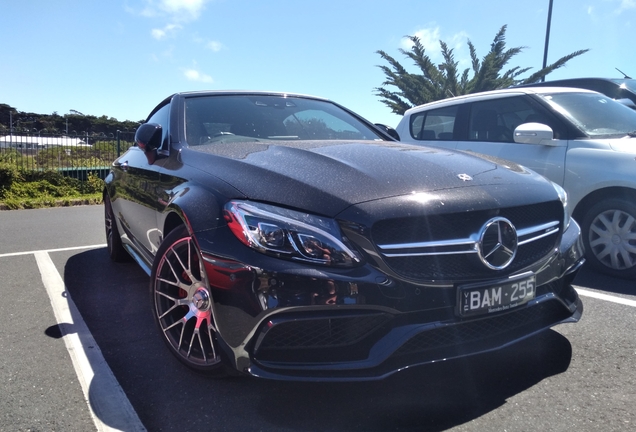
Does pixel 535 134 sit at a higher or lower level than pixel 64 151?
higher

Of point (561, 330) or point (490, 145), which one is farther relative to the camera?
point (490, 145)

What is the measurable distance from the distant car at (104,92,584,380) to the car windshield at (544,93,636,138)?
2342 millimetres

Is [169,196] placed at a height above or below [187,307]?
above

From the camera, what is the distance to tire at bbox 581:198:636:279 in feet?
13.7

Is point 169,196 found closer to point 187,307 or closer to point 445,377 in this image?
point 187,307

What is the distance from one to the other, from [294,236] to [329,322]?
36 centimetres

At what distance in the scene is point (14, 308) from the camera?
3.71 m

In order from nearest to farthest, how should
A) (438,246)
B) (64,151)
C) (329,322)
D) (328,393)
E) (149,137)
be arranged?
1. (329,322)
2. (438,246)
3. (328,393)
4. (149,137)
5. (64,151)

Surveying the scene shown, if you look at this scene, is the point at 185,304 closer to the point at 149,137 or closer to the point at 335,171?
the point at 335,171

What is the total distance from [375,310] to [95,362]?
162 centimetres

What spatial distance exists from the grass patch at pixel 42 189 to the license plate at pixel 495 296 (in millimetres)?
10590

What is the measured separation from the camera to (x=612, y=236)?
4273 millimetres

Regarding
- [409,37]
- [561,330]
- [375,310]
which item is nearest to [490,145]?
[561,330]

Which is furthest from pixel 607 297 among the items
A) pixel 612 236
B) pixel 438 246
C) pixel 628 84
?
pixel 628 84
